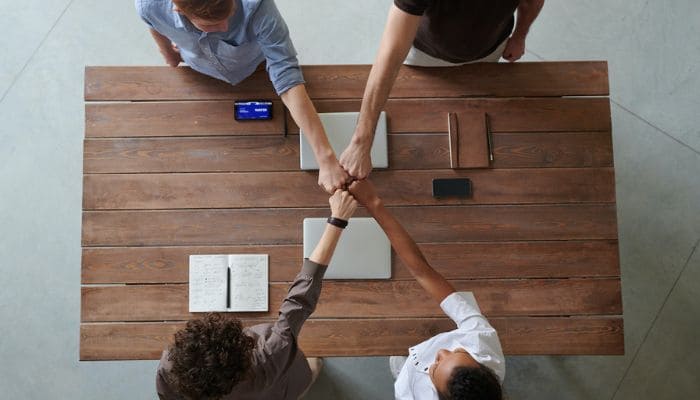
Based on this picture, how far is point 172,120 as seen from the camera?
1.93m

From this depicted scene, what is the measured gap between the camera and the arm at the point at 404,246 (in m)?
1.78

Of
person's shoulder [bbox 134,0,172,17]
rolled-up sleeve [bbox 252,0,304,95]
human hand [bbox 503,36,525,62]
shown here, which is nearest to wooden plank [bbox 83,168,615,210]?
rolled-up sleeve [bbox 252,0,304,95]

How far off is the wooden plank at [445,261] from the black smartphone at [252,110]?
0.48 m

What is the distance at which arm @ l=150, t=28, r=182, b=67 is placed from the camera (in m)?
1.93

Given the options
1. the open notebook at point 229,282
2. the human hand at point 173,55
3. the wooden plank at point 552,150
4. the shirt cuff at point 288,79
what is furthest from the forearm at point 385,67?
the human hand at point 173,55

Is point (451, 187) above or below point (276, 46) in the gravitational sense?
below

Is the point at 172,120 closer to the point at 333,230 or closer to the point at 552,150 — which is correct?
the point at 333,230

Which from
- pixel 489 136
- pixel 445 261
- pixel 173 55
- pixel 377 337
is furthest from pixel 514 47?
pixel 173 55

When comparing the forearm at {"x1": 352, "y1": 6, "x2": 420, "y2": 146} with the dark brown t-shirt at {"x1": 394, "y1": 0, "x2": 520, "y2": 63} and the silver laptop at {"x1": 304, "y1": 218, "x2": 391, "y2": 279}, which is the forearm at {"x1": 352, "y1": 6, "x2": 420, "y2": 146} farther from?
the silver laptop at {"x1": 304, "y1": 218, "x2": 391, "y2": 279}

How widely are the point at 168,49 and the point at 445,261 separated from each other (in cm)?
133

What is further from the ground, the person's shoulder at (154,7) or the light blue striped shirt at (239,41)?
the person's shoulder at (154,7)

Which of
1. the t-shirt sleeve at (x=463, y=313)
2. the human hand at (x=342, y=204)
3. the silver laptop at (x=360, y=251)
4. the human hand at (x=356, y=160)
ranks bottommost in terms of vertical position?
the t-shirt sleeve at (x=463, y=313)

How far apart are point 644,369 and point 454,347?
1.40 meters

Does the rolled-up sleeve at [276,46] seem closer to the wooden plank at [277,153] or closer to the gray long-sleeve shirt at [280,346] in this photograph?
the wooden plank at [277,153]
